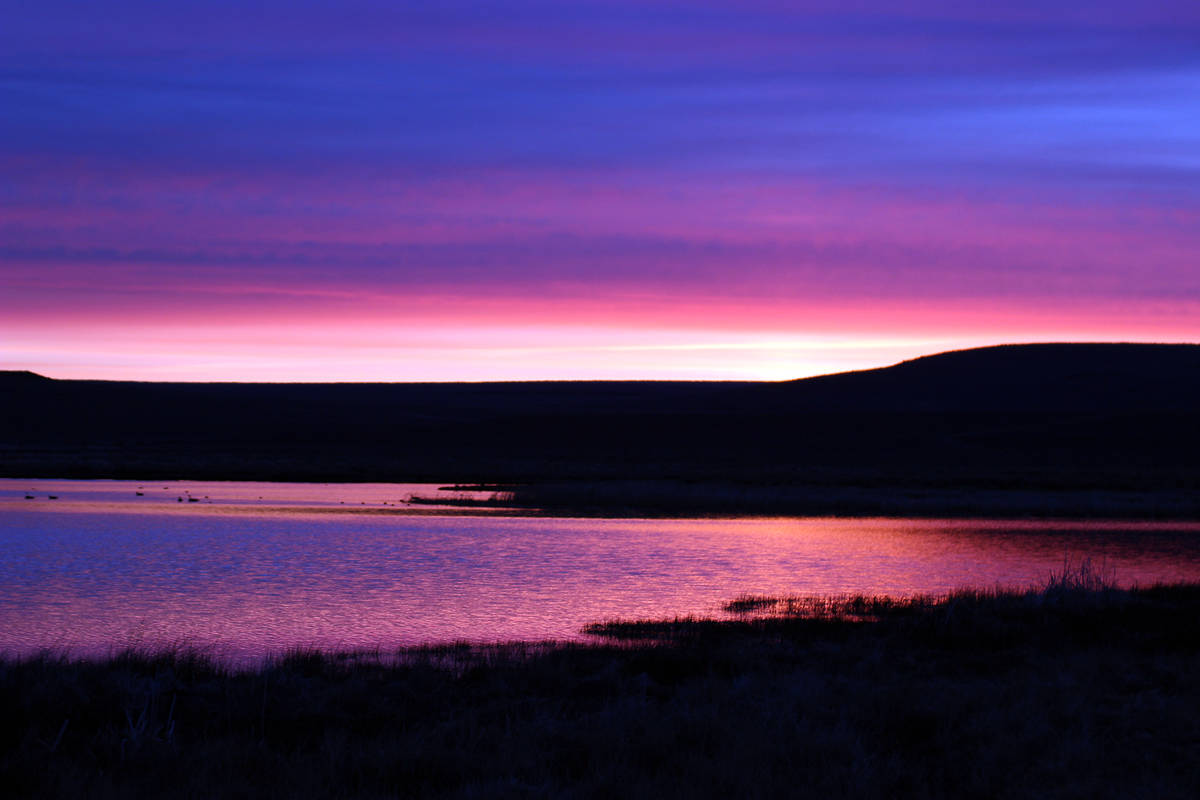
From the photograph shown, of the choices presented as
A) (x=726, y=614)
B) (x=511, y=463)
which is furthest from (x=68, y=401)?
(x=726, y=614)

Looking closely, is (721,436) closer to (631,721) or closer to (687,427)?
(687,427)

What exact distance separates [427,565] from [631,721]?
1383 cm

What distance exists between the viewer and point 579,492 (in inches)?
1661

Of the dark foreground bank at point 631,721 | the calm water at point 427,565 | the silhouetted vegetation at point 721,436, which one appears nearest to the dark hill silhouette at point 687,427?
the silhouetted vegetation at point 721,436

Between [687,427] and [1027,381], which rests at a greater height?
[1027,381]

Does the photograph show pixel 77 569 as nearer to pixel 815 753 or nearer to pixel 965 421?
pixel 815 753

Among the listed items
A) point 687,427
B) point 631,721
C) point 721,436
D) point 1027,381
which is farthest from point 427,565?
point 1027,381

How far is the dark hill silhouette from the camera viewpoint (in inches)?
2367

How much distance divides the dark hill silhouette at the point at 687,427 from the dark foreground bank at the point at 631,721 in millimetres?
41034

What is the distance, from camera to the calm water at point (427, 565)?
1590 centimetres

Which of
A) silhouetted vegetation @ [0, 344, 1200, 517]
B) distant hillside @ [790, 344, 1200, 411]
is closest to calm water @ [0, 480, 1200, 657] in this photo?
silhouetted vegetation @ [0, 344, 1200, 517]

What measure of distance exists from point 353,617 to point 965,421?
277 ft

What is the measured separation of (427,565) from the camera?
22.9 metres

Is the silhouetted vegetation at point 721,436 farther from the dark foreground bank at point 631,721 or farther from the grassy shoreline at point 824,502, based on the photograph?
the dark foreground bank at point 631,721
